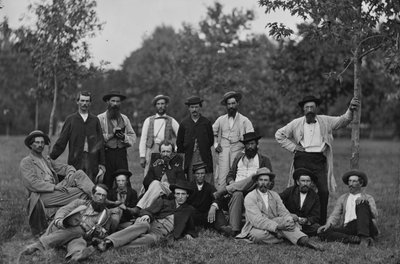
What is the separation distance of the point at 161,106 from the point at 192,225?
2.50 meters

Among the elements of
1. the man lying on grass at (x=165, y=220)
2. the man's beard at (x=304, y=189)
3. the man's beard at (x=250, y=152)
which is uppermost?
the man's beard at (x=250, y=152)

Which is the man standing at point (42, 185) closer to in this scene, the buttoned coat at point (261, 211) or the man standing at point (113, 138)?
the man standing at point (113, 138)

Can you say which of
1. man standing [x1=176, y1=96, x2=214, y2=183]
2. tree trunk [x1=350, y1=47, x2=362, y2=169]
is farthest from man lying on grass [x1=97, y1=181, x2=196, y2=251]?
tree trunk [x1=350, y1=47, x2=362, y2=169]

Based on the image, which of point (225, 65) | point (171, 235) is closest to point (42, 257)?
point (171, 235)

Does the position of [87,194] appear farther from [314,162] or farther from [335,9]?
[335,9]

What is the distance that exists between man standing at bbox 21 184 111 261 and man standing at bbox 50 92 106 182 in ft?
3.66

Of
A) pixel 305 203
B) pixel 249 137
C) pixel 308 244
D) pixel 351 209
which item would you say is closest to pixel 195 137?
pixel 249 137

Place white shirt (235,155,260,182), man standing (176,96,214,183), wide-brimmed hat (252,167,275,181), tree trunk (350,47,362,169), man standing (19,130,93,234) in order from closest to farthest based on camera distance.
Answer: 1. man standing (19,130,93,234)
2. wide-brimmed hat (252,167,275,181)
3. tree trunk (350,47,362,169)
4. white shirt (235,155,260,182)
5. man standing (176,96,214,183)

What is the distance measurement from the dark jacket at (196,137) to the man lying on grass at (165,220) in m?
1.04

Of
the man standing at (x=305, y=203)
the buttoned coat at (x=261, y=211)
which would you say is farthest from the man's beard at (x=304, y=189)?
the buttoned coat at (x=261, y=211)

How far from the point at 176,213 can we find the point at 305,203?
2.32 meters

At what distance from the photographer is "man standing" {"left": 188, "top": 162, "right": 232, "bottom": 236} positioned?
955cm

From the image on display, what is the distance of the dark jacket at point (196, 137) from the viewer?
400 inches

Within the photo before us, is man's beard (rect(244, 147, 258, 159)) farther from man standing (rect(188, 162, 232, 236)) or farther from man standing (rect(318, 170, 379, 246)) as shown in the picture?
man standing (rect(318, 170, 379, 246))
